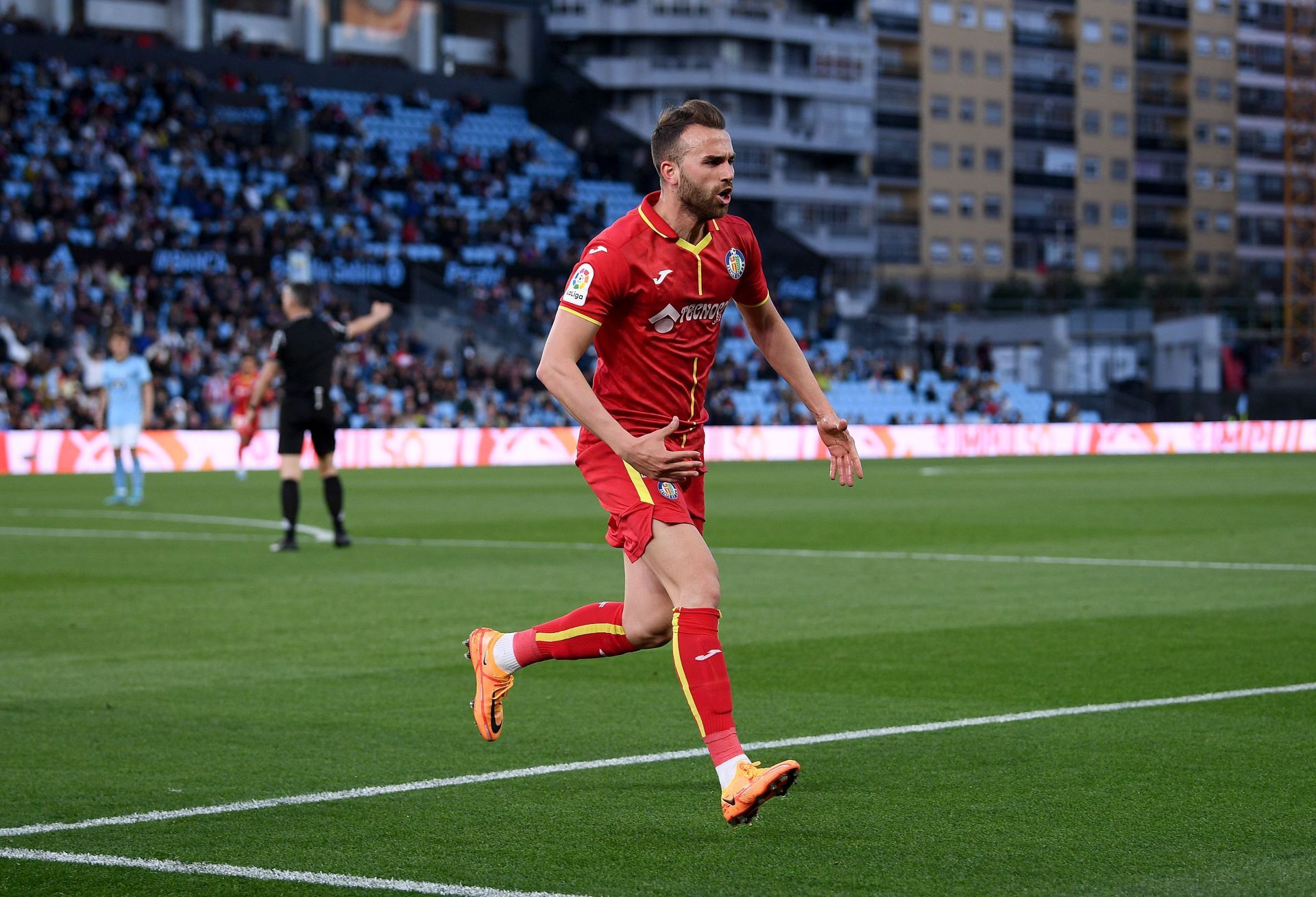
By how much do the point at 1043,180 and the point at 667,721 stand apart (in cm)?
11458

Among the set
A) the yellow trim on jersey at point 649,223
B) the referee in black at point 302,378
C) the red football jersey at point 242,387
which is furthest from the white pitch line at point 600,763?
the red football jersey at point 242,387

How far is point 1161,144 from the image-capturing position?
12325 centimetres

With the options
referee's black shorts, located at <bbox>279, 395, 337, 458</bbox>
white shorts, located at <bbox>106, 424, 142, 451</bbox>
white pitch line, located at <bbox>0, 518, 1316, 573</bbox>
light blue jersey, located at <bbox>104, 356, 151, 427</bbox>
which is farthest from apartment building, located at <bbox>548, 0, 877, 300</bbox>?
referee's black shorts, located at <bbox>279, 395, 337, 458</bbox>

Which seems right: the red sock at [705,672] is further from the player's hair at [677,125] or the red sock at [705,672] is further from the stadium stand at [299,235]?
the stadium stand at [299,235]

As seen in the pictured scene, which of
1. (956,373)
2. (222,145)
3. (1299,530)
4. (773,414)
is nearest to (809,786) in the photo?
(1299,530)

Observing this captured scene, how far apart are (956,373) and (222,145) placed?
889 inches

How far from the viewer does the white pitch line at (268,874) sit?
4.76m

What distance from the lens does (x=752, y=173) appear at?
92.1 metres

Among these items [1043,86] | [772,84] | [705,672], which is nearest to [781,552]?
[705,672]

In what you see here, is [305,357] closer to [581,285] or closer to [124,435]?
[124,435]

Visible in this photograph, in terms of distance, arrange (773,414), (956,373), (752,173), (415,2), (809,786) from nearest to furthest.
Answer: (809,786), (773,414), (956,373), (415,2), (752,173)

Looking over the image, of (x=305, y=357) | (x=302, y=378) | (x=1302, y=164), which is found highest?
(x=1302, y=164)

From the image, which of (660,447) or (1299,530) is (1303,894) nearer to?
(660,447)

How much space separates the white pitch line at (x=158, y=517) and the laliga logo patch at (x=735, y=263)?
12.7 meters
